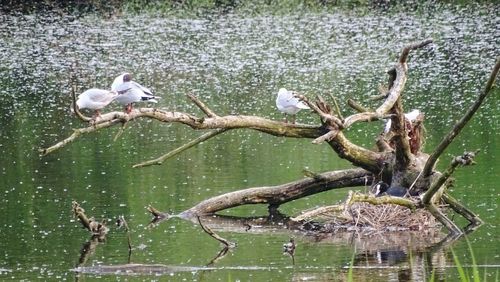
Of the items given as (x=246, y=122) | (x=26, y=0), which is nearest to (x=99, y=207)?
(x=246, y=122)

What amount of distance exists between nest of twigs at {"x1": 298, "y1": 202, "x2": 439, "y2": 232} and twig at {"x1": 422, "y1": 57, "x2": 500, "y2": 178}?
1.99ft

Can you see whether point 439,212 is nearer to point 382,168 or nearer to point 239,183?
point 382,168

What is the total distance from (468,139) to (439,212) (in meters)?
8.26

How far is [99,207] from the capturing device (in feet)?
64.9

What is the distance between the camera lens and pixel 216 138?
2659 centimetres

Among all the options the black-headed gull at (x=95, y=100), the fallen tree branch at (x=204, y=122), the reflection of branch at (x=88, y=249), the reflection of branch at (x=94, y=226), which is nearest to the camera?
the fallen tree branch at (x=204, y=122)

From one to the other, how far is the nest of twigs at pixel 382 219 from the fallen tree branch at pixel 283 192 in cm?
84

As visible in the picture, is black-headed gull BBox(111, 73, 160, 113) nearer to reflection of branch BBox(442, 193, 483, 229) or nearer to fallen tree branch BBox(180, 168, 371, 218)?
fallen tree branch BBox(180, 168, 371, 218)

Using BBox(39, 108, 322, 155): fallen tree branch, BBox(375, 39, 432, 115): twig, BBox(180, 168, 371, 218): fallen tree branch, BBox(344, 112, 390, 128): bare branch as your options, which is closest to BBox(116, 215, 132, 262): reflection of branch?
BBox(180, 168, 371, 218): fallen tree branch

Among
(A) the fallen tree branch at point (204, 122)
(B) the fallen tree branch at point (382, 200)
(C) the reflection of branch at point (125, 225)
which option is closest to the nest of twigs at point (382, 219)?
(B) the fallen tree branch at point (382, 200)

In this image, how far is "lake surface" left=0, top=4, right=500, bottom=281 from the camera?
1616cm

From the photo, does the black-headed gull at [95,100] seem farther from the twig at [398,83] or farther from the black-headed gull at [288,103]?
the twig at [398,83]

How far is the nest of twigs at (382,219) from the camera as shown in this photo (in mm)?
17609

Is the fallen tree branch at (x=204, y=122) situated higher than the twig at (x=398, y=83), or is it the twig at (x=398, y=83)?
the twig at (x=398, y=83)
